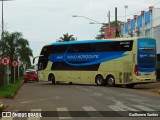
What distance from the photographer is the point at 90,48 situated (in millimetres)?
37125

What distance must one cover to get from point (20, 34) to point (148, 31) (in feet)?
56.1

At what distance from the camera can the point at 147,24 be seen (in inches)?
2270

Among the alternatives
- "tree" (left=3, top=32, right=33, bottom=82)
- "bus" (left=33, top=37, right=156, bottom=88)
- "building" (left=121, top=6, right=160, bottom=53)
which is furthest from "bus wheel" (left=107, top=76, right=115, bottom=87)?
"tree" (left=3, top=32, right=33, bottom=82)

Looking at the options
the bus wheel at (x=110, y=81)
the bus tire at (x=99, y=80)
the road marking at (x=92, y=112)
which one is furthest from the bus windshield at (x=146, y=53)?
the road marking at (x=92, y=112)

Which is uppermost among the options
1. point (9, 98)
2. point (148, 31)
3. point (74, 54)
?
point (148, 31)

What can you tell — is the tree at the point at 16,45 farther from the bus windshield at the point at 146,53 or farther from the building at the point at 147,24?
the bus windshield at the point at 146,53

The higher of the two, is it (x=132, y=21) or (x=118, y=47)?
(x=132, y=21)

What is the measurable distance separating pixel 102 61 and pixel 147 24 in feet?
76.6

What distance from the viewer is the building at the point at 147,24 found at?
53.4 m

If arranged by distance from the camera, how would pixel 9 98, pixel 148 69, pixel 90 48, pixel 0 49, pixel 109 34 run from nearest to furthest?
pixel 9 98
pixel 148 69
pixel 90 48
pixel 0 49
pixel 109 34

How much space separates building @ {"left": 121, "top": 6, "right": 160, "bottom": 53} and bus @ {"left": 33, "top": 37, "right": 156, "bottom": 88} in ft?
47.8

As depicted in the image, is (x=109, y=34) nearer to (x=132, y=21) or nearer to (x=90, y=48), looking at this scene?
(x=132, y=21)

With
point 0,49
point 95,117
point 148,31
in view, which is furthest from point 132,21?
point 95,117

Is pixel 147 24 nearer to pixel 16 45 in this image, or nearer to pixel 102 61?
pixel 16 45
